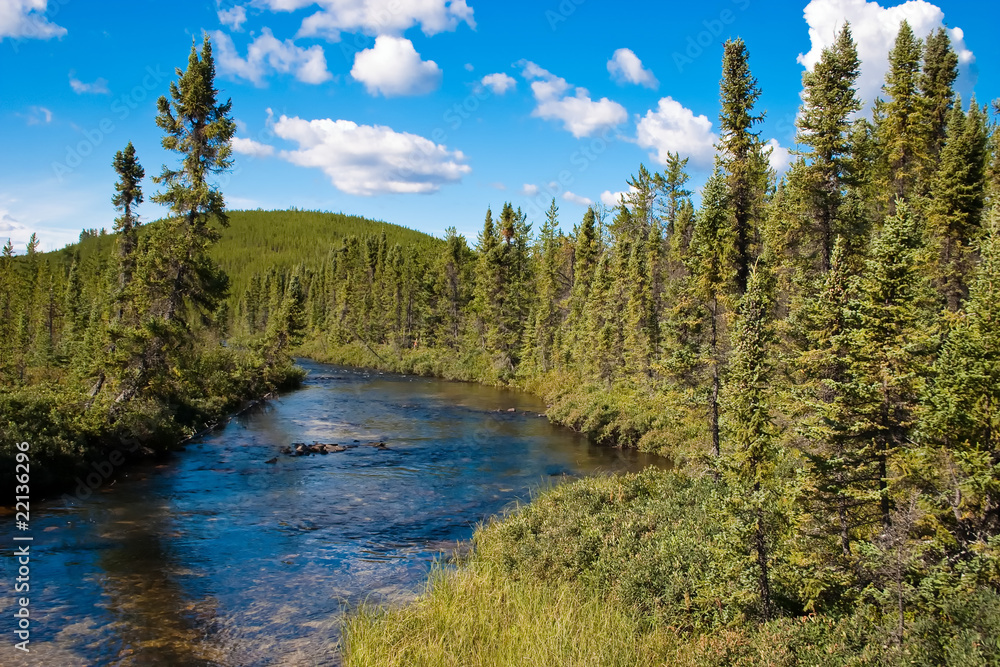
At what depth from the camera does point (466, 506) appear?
21719 millimetres

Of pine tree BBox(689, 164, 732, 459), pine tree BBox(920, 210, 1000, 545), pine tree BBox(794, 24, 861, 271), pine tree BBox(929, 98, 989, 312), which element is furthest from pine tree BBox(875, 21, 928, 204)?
pine tree BBox(920, 210, 1000, 545)

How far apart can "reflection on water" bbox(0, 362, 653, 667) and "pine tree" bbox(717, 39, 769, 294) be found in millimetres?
12562

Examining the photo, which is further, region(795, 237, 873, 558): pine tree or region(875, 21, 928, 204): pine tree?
region(875, 21, 928, 204): pine tree

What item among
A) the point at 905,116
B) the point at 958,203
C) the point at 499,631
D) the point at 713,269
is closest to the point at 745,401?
the point at 499,631

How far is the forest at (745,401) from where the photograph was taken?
10.3 m

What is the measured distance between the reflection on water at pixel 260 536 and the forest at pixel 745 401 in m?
2.35

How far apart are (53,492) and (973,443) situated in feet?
83.6

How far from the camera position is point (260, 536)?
1789cm

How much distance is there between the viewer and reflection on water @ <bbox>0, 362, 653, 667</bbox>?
39.5 feet

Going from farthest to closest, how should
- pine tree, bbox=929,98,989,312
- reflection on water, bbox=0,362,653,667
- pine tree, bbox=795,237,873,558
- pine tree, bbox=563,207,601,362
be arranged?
pine tree, bbox=563,207,601,362, pine tree, bbox=929,98,989,312, reflection on water, bbox=0,362,653,667, pine tree, bbox=795,237,873,558

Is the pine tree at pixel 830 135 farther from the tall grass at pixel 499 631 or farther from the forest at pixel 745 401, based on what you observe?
the tall grass at pixel 499 631

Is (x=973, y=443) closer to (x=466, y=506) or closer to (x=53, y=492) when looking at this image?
(x=466, y=506)

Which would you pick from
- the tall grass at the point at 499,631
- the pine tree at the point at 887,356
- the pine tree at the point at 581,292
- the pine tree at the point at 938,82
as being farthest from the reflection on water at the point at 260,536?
the pine tree at the point at 938,82

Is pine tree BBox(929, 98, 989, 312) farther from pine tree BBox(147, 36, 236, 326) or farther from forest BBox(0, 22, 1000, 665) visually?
pine tree BBox(147, 36, 236, 326)
